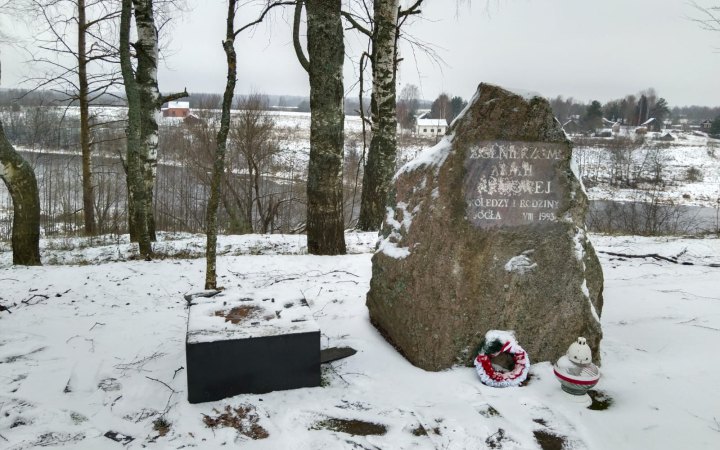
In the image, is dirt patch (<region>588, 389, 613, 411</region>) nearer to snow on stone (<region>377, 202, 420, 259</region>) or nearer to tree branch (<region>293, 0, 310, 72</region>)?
snow on stone (<region>377, 202, 420, 259</region>)

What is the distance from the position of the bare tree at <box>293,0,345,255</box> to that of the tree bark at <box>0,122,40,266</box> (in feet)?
12.4

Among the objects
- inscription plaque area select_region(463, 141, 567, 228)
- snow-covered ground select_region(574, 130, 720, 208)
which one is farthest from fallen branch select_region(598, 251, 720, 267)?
snow-covered ground select_region(574, 130, 720, 208)

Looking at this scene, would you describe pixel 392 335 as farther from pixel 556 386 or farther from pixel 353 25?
pixel 353 25

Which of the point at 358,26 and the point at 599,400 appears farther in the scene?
the point at 358,26

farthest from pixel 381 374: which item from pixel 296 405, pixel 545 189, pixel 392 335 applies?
pixel 545 189

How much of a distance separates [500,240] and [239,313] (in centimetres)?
204

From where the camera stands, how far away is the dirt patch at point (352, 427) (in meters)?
2.69

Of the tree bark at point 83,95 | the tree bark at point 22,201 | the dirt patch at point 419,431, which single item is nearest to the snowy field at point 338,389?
the dirt patch at point 419,431

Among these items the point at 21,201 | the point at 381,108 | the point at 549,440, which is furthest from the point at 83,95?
the point at 549,440

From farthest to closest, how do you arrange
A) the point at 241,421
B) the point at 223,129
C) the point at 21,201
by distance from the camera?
the point at 21,201, the point at 223,129, the point at 241,421

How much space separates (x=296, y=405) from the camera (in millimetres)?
2930

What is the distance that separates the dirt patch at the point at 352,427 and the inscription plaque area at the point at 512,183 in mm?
1633

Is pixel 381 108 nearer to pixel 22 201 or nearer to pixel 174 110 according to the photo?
pixel 22 201

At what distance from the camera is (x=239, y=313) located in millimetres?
3338
